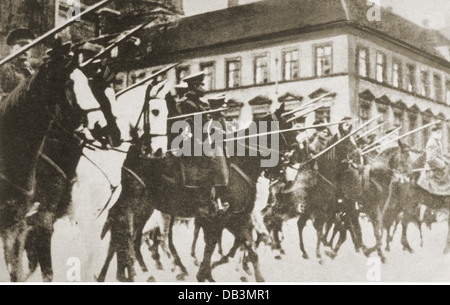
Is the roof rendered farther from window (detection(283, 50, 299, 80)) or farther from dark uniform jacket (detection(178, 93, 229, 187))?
dark uniform jacket (detection(178, 93, 229, 187))

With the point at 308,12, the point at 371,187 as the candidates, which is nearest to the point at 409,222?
the point at 371,187

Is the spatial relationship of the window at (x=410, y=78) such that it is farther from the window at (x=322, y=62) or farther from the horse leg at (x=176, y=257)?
the horse leg at (x=176, y=257)

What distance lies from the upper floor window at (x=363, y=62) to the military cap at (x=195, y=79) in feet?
5.35

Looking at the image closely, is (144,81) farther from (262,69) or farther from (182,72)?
(262,69)

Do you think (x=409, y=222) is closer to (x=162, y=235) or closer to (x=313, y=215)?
(x=313, y=215)

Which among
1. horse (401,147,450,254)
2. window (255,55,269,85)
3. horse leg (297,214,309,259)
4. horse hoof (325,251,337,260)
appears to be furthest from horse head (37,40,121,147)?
horse (401,147,450,254)

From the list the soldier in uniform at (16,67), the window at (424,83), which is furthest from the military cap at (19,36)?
the window at (424,83)

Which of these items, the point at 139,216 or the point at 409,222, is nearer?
the point at 139,216

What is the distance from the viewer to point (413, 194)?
6711mm

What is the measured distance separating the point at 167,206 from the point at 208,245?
56cm

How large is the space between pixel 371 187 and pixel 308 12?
1.94 m

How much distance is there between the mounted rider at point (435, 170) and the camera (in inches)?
267

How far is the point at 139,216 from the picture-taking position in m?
5.96
